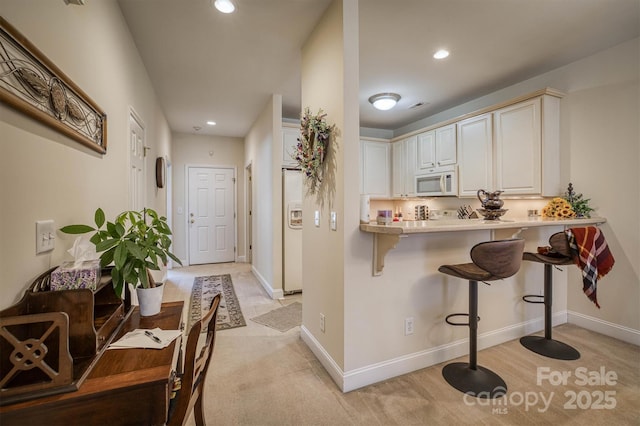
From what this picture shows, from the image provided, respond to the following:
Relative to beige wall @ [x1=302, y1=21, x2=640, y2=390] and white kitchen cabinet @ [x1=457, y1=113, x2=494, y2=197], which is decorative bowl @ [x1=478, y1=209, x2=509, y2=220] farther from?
white kitchen cabinet @ [x1=457, y1=113, x2=494, y2=197]

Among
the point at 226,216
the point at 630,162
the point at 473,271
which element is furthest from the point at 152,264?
the point at 226,216

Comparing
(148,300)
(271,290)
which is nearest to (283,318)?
(271,290)

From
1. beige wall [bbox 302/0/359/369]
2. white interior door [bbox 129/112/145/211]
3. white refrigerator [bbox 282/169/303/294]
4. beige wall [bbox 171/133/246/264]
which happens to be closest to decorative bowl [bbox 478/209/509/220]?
beige wall [bbox 302/0/359/369]

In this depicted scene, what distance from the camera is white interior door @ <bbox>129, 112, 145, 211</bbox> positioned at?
7.95 ft

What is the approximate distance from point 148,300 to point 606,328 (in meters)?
3.87

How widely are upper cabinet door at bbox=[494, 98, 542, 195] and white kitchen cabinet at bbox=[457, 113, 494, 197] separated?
0.33ft

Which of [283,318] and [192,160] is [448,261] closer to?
[283,318]

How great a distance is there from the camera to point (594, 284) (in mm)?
2277

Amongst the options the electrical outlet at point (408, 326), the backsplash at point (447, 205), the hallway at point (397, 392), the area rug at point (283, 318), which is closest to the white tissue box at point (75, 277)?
the hallway at point (397, 392)

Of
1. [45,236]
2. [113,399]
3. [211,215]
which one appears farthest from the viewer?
[211,215]

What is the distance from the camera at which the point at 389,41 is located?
2547 millimetres

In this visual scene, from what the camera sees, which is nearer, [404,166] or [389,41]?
[389,41]

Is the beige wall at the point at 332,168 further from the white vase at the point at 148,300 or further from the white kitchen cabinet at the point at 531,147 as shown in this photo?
the white kitchen cabinet at the point at 531,147

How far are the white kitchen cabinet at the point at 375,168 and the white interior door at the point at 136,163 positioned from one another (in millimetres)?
3176
